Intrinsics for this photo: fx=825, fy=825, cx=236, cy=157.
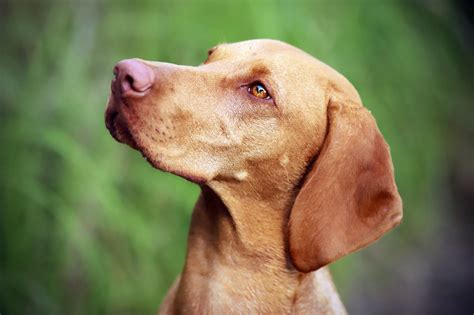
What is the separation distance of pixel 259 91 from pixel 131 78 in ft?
1.79

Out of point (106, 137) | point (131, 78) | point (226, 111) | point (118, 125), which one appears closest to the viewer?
point (131, 78)

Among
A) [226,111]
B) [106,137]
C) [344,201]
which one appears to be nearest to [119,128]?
[226,111]

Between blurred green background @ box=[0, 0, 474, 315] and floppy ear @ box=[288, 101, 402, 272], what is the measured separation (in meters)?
1.93

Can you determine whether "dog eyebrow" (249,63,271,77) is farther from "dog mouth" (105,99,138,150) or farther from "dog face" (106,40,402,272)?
"dog mouth" (105,99,138,150)

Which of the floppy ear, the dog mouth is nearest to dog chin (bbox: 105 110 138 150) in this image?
the dog mouth

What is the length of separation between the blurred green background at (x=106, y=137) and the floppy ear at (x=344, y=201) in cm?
193

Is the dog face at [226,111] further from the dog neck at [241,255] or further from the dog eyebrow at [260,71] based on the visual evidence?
the dog neck at [241,255]

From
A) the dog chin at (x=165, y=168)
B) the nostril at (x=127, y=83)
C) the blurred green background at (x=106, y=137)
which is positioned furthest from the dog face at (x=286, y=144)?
the blurred green background at (x=106, y=137)

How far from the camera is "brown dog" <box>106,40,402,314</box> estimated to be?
9.52 feet

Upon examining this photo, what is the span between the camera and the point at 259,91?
3012mm

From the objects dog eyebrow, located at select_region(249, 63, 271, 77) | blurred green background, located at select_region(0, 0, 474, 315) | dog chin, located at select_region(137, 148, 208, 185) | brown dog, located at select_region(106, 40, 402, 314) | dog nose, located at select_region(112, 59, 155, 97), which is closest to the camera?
dog nose, located at select_region(112, 59, 155, 97)

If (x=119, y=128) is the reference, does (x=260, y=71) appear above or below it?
above

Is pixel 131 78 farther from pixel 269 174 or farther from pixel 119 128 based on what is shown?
pixel 269 174

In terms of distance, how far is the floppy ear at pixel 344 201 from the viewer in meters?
2.92
